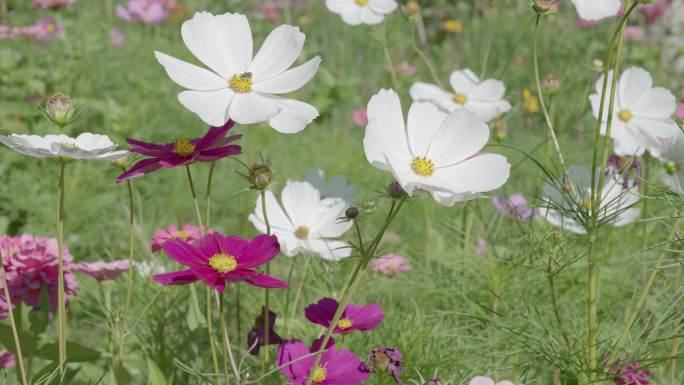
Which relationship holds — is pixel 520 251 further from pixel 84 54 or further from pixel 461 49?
pixel 461 49

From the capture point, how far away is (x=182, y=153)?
0.81 m

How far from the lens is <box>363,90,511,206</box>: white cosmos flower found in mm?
775

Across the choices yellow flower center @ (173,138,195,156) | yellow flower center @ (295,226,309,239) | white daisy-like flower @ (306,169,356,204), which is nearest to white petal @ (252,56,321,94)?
yellow flower center @ (173,138,195,156)

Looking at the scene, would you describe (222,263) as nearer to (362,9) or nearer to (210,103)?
(210,103)

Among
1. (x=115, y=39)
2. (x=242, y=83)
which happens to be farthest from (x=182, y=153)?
(x=115, y=39)

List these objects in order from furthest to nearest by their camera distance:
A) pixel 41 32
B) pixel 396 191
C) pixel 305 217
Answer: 1. pixel 41 32
2. pixel 305 217
3. pixel 396 191

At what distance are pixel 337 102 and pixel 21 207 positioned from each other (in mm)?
1352

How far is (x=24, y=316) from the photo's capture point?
1.30 m

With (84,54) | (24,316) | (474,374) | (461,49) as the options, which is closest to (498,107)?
(474,374)

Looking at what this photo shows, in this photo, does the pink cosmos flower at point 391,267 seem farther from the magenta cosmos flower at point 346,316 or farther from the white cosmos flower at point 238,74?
the white cosmos flower at point 238,74

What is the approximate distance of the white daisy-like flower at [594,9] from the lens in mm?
1094

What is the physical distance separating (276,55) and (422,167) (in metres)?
0.21

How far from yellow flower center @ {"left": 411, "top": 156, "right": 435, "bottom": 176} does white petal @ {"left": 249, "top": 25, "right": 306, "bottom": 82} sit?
0.58ft

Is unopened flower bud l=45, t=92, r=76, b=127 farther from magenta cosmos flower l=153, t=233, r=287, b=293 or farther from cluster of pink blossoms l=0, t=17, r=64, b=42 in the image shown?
cluster of pink blossoms l=0, t=17, r=64, b=42
